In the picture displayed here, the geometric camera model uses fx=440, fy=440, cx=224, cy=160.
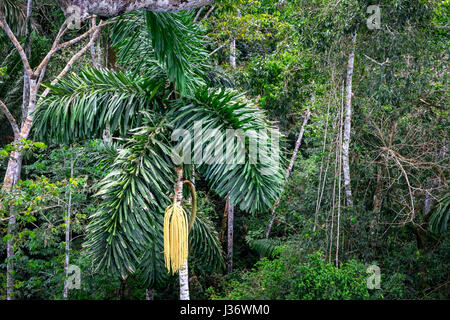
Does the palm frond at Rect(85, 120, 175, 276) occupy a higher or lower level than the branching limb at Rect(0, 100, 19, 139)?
lower

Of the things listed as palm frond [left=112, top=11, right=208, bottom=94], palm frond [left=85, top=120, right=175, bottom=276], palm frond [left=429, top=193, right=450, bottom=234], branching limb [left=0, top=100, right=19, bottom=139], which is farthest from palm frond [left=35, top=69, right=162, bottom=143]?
palm frond [left=429, top=193, right=450, bottom=234]

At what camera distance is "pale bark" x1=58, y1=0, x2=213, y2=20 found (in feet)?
8.44

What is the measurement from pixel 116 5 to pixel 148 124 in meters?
2.30

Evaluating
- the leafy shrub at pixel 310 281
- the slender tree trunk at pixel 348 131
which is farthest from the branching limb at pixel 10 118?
the slender tree trunk at pixel 348 131

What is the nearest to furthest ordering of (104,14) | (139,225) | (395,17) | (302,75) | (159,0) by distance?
1. (104,14)
2. (159,0)
3. (139,225)
4. (395,17)
5. (302,75)

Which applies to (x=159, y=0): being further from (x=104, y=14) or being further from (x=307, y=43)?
(x=307, y=43)

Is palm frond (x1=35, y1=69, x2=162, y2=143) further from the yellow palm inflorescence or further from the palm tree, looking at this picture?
the yellow palm inflorescence

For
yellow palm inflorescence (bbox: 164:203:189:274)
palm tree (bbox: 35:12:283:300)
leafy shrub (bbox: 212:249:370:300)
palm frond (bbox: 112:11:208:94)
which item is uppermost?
palm frond (bbox: 112:11:208:94)

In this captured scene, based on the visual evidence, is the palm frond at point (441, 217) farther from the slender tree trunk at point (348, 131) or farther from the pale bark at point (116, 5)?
the pale bark at point (116, 5)

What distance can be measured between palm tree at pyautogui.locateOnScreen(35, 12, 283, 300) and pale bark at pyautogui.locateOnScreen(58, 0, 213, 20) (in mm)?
1498

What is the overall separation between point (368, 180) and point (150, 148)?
474 centimetres

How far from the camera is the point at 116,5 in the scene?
2.72 metres

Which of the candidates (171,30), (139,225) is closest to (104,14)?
(171,30)

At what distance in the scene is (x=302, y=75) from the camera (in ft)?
27.6
